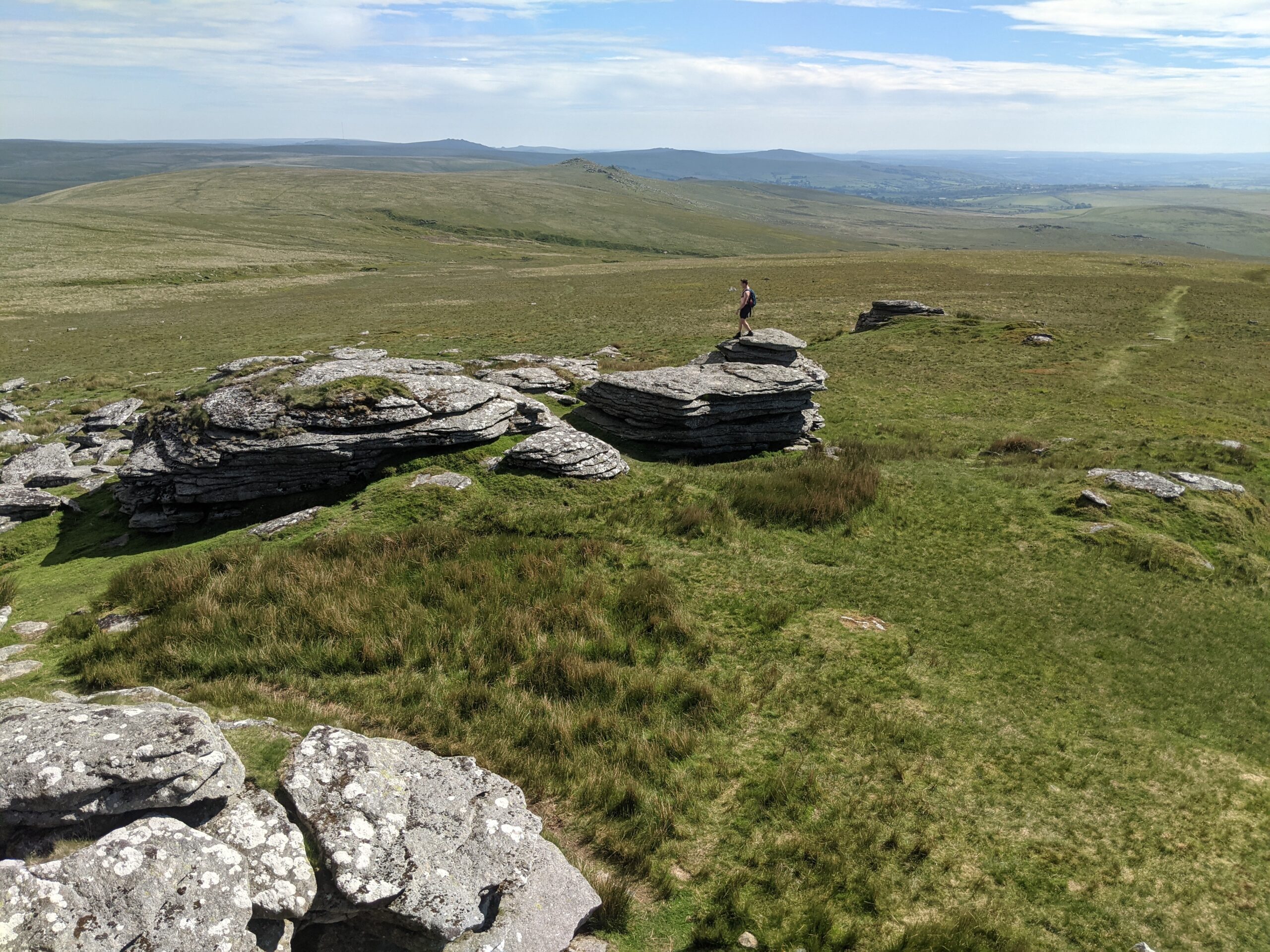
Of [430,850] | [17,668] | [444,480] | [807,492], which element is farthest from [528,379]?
[430,850]

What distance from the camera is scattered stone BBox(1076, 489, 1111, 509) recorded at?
60.4 feet

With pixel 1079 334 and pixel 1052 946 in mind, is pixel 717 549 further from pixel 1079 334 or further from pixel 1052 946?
pixel 1079 334

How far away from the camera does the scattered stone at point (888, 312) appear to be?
51.9 meters

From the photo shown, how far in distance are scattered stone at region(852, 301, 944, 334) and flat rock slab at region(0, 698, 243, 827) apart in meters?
51.8

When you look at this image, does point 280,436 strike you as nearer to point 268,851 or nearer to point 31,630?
point 31,630

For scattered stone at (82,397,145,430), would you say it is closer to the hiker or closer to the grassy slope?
the grassy slope

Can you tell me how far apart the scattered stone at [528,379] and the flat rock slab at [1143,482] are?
19931 mm

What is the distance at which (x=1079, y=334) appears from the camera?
47.9 meters

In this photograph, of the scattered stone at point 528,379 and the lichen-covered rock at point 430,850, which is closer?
the lichen-covered rock at point 430,850

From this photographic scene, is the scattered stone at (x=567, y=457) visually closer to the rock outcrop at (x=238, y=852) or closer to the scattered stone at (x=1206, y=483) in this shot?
the rock outcrop at (x=238, y=852)

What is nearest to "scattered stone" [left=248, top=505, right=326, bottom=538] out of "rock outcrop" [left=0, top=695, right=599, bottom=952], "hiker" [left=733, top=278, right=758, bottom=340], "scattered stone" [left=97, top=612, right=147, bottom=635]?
"scattered stone" [left=97, top=612, right=147, bottom=635]

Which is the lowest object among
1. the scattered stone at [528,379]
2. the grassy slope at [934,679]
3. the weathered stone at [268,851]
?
the grassy slope at [934,679]

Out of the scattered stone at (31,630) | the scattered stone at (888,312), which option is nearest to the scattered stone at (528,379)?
the scattered stone at (31,630)

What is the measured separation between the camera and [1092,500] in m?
18.6
